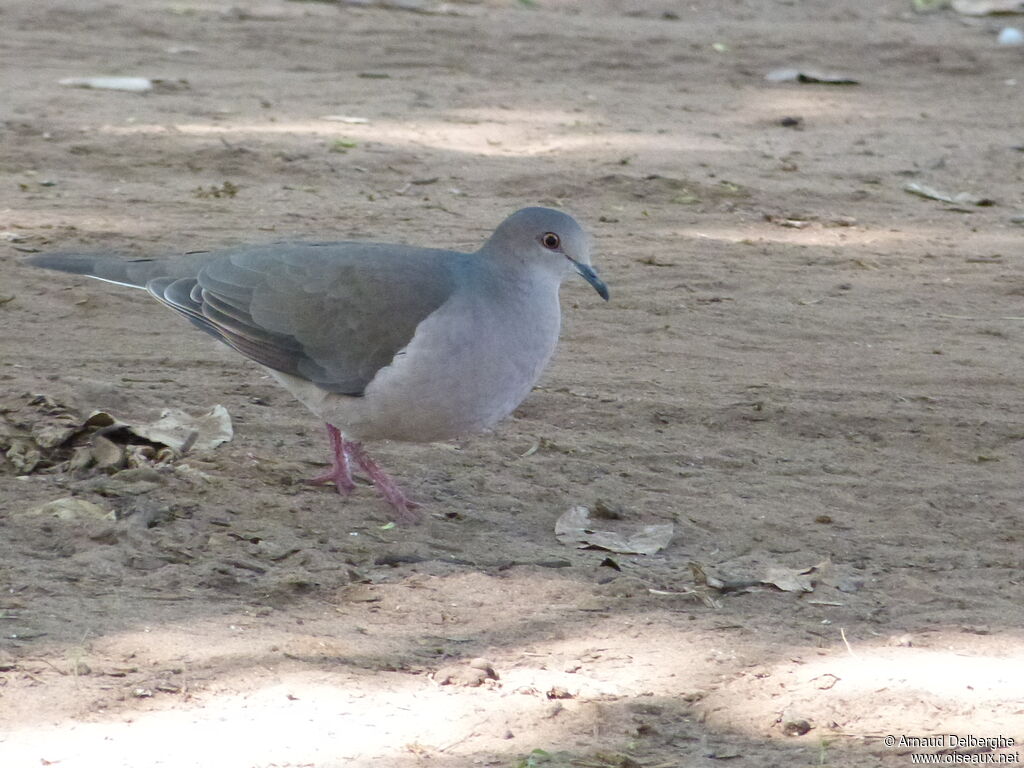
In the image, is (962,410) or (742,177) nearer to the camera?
(962,410)

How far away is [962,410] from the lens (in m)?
4.89

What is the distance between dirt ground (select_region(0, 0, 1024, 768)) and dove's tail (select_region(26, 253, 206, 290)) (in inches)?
16.0

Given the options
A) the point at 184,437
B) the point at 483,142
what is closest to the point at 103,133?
the point at 483,142

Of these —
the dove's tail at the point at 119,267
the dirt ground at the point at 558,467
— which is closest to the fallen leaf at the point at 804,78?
the dirt ground at the point at 558,467

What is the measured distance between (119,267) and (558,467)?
5.03 ft

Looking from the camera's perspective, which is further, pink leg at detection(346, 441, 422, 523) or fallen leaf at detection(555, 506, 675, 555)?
pink leg at detection(346, 441, 422, 523)

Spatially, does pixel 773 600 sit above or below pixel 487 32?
below

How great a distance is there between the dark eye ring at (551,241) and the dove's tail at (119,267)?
3.67 feet

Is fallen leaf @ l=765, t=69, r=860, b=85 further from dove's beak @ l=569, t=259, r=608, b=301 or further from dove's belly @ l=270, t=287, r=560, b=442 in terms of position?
dove's belly @ l=270, t=287, r=560, b=442

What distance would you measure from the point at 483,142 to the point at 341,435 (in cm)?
444

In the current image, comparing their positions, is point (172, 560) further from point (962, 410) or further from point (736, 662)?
point (962, 410)

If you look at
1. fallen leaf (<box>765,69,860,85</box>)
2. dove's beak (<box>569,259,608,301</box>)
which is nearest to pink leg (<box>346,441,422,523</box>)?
dove's beak (<box>569,259,608,301</box>)

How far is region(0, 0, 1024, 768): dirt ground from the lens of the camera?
2881 mm

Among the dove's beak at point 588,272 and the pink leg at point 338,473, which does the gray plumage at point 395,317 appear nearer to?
the dove's beak at point 588,272
